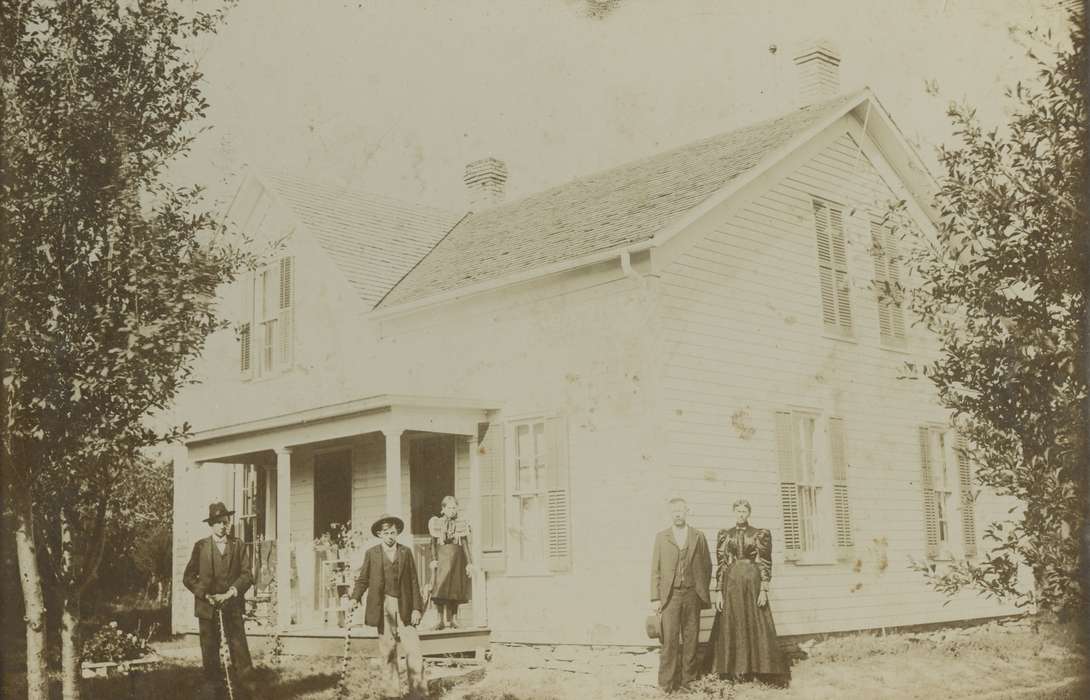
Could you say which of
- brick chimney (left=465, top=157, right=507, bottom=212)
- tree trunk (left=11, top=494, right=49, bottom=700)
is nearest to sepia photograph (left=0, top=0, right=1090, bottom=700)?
tree trunk (left=11, top=494, right=49, bottom=700)

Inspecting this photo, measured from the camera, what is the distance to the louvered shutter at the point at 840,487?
11.5m

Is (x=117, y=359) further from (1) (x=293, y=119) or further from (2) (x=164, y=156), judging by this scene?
(1) (x=293, y=119)

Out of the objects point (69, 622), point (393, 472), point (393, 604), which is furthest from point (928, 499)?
point (69, 622)

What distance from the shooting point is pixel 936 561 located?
40.8 ft

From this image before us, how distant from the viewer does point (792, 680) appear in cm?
1003

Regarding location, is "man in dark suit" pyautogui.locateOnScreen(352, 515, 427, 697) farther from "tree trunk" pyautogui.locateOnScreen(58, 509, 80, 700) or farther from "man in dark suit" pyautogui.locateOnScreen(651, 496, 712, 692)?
"tree trunk" pyautogui.locateOnScreen(58, 509, 80, 700)

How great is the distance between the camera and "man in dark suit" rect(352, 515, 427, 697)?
9.76 m

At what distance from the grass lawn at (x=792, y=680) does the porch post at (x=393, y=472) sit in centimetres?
160

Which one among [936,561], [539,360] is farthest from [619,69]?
[936,561]

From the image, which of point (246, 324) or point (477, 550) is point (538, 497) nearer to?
point (477, 550)

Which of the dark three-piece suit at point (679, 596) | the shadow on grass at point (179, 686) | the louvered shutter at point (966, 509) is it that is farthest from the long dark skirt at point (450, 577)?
the louvered shutter at point (966, 509)

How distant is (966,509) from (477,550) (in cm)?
569

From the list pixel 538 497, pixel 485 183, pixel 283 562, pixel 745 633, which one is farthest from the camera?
pixel 485 183

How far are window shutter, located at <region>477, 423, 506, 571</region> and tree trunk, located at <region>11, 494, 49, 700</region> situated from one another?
440 cm
